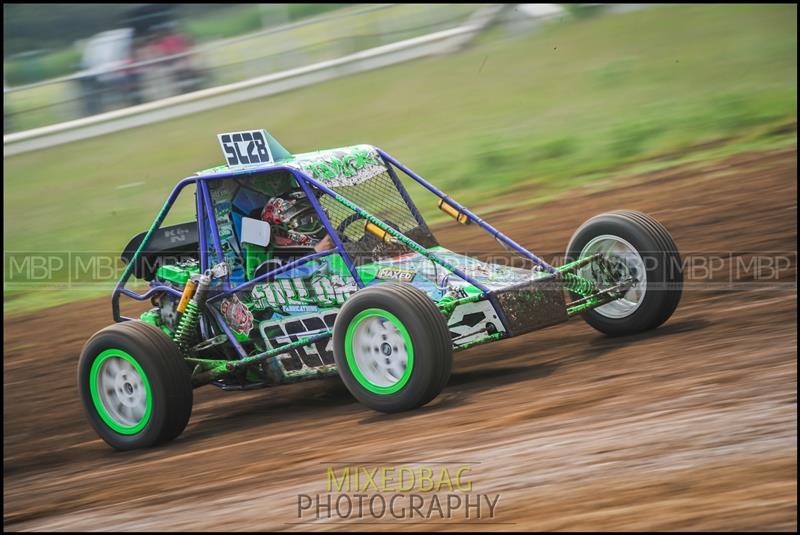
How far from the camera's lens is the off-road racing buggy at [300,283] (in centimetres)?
611

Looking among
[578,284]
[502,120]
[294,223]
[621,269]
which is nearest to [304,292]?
[294,223]

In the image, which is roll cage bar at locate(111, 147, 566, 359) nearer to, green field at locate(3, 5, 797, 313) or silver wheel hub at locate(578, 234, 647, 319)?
silver wheel hub at locate(578, 234, 647, 319)

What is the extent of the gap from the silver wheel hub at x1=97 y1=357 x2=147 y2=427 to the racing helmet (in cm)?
117

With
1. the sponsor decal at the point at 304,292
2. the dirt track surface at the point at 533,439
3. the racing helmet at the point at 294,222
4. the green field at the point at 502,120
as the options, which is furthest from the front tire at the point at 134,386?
the green field at the point at 502,120

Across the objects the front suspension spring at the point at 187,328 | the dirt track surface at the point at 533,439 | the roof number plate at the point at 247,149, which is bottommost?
the dirt track surface at the point at 533,439

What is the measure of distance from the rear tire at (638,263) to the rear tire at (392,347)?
1.63m

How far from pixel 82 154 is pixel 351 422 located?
13.5 meters

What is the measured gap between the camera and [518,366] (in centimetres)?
661

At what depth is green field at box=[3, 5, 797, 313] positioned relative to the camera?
1332cm

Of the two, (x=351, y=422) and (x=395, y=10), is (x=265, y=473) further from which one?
(x=395, y=10)

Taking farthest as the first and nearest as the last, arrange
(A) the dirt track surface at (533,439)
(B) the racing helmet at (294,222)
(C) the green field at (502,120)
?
(C) the green field at (502,120) → (B) the racing helmet at (294,222) → (A) the dirt track surface at (533,439)

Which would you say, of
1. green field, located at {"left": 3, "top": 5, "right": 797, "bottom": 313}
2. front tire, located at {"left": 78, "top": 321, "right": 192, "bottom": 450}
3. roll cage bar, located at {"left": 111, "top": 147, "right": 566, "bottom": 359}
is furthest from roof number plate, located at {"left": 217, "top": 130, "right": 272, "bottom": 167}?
green field, located at {"left": 3, "top": 5, "right": 797, "bottom": 313}

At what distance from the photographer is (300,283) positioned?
6.38 meters

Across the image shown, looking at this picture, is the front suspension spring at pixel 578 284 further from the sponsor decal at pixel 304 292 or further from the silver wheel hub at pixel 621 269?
the sponsor decal at pixel 304 292
